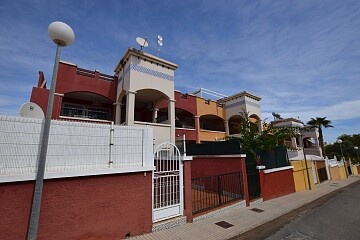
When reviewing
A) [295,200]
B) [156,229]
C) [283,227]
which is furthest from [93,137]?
[295,200]

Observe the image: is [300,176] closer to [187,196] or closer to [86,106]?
[187,196]

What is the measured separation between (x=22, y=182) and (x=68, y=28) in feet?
11.1

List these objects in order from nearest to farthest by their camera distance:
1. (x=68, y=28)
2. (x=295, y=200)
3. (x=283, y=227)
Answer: (x=68, y=28) < (x=283, y=227) < (x=295, y=200)

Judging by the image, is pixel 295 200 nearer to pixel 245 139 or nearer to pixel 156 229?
pixel 245 139

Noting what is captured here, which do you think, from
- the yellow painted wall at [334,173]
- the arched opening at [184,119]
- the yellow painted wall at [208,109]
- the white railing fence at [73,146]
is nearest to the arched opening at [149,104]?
the arched opening at [184,119]

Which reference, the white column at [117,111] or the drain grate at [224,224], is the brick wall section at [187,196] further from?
the white column at [117,111]

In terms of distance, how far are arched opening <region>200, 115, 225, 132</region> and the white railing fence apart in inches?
686

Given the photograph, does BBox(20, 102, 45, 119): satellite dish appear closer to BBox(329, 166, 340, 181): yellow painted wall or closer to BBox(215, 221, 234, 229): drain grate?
BBox(215, 221, 234, 229): drain grate

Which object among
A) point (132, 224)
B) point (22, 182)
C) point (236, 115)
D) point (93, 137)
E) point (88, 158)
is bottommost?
point (132, 224)

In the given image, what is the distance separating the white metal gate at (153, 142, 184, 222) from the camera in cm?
626

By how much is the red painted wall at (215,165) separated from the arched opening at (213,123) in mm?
10645

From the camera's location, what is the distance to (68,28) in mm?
3695

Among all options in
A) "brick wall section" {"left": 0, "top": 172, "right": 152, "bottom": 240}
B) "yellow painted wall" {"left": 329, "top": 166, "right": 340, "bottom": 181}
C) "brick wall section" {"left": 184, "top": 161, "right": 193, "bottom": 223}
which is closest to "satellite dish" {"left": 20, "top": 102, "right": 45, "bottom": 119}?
"brick wall section" {"left": 0, "top": 172, "right": 152, "bottom": 240}

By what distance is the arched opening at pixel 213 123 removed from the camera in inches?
913
